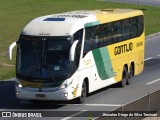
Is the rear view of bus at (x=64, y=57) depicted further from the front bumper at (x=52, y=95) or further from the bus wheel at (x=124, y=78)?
the bus wheel at (x=124, y=78)

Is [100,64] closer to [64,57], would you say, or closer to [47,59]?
[64,57]

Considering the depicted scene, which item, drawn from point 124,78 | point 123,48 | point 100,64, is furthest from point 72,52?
point 124,78

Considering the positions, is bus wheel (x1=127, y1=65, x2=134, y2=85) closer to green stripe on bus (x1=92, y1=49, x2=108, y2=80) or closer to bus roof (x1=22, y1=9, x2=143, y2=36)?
green stripe on bus (x1=92, y1=49, x2=108, y2=80)

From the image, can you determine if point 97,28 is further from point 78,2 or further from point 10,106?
point 78,2

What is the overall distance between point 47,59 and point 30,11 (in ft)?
125

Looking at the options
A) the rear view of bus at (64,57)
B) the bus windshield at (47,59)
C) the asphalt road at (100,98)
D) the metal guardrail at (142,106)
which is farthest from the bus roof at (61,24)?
the metal guardrail at (142,106)

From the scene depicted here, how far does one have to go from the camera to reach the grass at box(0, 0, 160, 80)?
45000 mm

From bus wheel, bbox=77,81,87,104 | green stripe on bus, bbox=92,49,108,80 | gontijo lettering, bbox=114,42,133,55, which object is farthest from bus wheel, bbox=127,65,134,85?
bus wheel, bbox=77,81,87,104

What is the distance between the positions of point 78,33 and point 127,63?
17.2 ft

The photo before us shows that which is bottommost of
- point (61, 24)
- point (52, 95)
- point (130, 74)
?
point (130, 74)

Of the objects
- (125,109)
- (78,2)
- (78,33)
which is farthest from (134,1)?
(125,109)

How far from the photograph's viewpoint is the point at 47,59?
72.0 feet

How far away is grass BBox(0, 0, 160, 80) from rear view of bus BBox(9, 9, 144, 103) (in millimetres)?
10702

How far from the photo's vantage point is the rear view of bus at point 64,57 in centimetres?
2188
